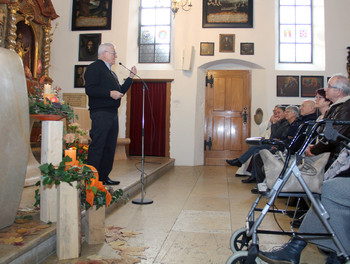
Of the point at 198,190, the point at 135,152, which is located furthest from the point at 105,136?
the point at 135,152

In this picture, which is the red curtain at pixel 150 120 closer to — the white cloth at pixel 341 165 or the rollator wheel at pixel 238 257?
the white cloth at pixel 341 165

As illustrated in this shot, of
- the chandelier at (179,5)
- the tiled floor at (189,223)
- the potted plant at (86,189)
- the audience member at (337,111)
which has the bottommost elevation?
the tiled floor at (189,223)

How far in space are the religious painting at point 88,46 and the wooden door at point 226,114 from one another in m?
2.64

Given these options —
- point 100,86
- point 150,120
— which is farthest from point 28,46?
point 100,86

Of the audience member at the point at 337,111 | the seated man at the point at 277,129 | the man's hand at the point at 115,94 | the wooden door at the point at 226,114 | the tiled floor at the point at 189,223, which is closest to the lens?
the tiled floor at the point at 189,223

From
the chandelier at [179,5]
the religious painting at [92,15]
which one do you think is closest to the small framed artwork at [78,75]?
the religious painting at [92,15]

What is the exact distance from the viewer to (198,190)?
4.28m

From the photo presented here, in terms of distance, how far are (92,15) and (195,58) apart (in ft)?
8.45

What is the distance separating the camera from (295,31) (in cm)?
748

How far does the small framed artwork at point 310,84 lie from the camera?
23.2ft

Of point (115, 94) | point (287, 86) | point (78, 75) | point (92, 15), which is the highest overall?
point (92, 15)

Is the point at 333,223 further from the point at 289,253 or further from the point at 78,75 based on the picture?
the point at 78,75

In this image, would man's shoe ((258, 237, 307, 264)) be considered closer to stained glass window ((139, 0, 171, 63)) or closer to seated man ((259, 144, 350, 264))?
seated man ((259, 144, 350, 264))

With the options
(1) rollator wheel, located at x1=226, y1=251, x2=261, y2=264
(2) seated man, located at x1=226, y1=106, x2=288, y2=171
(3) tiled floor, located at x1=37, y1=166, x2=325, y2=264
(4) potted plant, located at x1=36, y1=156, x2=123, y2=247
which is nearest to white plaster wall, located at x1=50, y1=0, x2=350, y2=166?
(2) seated man, located at x1=226, y1=106, x2=288, y2=171
